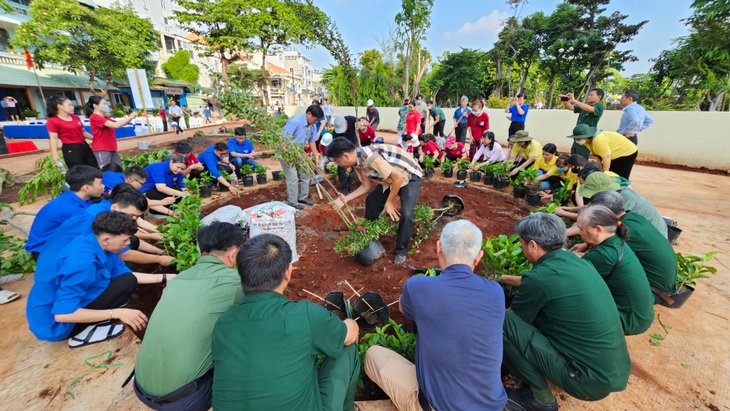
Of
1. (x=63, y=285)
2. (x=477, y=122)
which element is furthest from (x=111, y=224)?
(x=477, y=122)

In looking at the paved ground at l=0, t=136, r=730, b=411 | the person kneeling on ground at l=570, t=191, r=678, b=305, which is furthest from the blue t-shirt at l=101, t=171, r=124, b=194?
the person kneeling on ground at l=570, t=191, r=678, b=305

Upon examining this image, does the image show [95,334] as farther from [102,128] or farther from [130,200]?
[102,128]

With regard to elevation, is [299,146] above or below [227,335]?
above

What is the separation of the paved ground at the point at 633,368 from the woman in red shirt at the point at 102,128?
105 inches

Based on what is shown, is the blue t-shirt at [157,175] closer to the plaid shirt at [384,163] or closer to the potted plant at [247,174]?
the potted plant at [247,174]

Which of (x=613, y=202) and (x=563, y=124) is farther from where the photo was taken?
(x=563, y=124)

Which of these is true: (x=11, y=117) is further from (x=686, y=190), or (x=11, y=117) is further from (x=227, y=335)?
(x=686, y=190)

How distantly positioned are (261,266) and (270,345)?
15.8 inches

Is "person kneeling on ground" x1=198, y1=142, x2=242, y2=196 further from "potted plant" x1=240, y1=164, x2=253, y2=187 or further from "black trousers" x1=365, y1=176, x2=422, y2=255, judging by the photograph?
"black trousers" x1=365, y1=176, x2=422, y2=255

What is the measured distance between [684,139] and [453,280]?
1112cm

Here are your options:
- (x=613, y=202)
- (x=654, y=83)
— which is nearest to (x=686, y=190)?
(x=613, y=202)

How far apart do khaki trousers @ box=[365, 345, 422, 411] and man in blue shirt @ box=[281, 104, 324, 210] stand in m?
3.57

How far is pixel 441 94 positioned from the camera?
30.9 m

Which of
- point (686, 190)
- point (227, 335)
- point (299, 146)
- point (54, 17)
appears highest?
point (54, 17)
